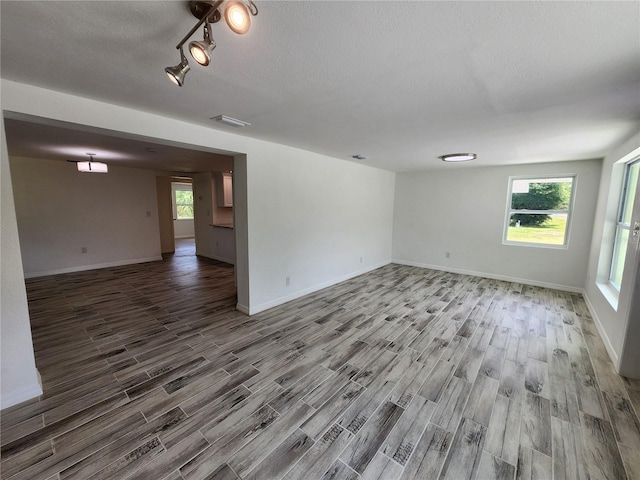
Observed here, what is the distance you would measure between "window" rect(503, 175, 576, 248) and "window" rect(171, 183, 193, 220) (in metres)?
11.3

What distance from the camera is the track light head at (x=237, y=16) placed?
972 mm

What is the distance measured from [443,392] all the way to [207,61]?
2731mm

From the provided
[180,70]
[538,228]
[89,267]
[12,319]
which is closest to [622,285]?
[538,228]

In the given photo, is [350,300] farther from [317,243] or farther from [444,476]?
[444,476]

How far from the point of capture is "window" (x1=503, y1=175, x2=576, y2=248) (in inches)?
185

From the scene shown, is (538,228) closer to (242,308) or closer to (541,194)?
(541,194)

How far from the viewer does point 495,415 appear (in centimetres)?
192

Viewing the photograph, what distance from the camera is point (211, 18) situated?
3.73ft

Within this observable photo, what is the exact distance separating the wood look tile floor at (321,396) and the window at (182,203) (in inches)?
317

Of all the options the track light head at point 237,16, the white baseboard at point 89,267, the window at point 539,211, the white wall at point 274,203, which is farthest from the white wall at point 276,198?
the white baseboard at point 89,267

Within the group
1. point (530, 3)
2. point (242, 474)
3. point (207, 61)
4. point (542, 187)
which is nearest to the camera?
point (530, 3)

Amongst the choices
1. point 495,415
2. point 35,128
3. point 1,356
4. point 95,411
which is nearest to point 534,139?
point 495,415

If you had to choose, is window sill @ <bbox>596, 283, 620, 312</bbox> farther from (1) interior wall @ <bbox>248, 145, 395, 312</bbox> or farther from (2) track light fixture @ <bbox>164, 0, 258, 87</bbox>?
(2) track light fixture @ <bbox>164, 0, 258, 87</bbox>

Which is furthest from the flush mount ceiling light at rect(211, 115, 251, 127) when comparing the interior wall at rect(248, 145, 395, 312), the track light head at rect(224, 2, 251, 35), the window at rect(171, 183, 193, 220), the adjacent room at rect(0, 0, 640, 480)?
the window at rect(171, 183, 193, 220)
